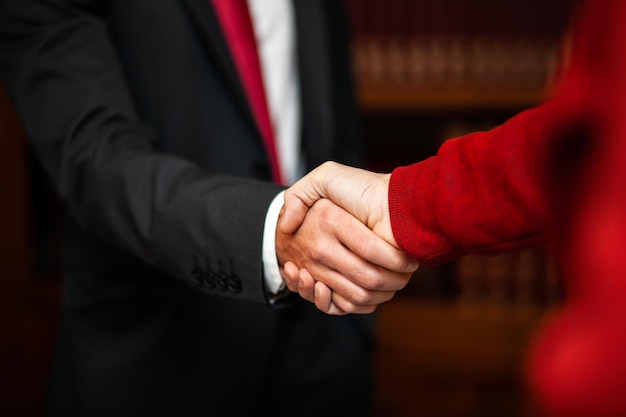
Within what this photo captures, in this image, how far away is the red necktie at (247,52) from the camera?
952mm

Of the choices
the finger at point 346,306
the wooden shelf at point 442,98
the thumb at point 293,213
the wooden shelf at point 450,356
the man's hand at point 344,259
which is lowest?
the wooden shelf at point 450,356

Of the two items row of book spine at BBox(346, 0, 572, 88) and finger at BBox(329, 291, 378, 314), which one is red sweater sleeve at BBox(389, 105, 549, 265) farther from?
row of book spine at BBox(346, 0, 572, 88)

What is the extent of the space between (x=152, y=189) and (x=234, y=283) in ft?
0.48

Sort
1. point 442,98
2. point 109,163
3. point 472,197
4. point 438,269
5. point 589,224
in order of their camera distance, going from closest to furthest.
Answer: point 589,224 → point 472,197 → point 109,163 → point 442,98 → point 438,269

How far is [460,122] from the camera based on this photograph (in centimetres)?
176

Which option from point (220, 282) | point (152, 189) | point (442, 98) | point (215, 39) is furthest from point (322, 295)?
point (442, 98)

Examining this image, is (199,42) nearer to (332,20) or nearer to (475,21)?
(332,20)

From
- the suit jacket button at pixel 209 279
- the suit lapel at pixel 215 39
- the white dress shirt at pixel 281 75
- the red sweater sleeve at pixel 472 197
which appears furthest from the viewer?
the white dress shirt at pixel 281 75

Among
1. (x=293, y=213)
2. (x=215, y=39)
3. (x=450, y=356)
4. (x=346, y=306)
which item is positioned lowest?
(x=450, y=356)

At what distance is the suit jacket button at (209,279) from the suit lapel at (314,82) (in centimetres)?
33

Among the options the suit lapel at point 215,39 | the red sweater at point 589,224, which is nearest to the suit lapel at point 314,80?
the suit lapel at point 215,39

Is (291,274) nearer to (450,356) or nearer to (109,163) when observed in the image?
(109,163)

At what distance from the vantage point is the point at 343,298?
0.69 m

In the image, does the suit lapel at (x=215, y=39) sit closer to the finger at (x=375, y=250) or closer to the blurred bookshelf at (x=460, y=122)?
the finger at (x=375, y=250)
